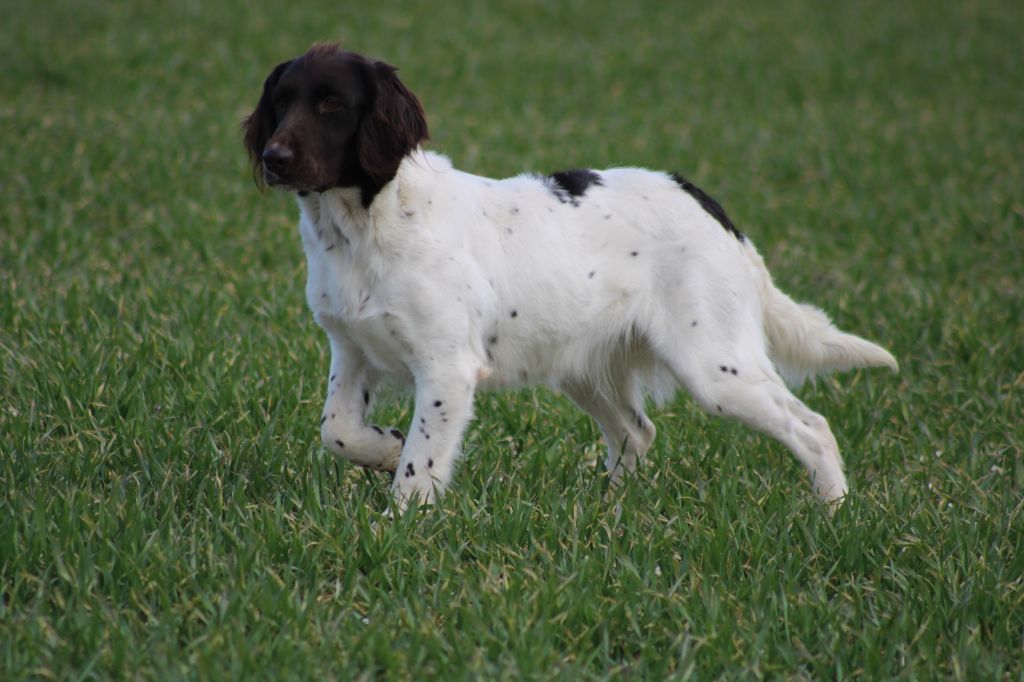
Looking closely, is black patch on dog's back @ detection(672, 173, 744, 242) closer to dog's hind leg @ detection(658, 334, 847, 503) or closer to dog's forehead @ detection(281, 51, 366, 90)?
dog's hind leg @ detection(658, 334, 847, 503)

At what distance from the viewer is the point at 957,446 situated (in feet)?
17.1

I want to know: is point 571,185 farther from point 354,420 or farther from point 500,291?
point 354,420

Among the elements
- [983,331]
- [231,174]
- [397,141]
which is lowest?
[231,174]

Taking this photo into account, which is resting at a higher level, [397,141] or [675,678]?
[397,141]

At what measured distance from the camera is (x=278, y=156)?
144 inches

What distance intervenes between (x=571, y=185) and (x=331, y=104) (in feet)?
3.41

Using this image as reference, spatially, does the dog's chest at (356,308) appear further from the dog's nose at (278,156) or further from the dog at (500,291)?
the dog's nose at (278,156)

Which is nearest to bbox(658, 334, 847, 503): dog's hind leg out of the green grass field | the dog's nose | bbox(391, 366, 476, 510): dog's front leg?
the green grass field

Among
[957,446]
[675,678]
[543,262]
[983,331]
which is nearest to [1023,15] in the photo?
[983,331]

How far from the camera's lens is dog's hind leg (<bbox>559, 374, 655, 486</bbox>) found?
4738mm

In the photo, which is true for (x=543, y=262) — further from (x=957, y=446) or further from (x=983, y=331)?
(x=983, y=331)

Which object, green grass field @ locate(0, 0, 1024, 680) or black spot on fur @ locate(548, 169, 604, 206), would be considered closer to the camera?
green grass field @ locate(0, 0, 1024, 680)

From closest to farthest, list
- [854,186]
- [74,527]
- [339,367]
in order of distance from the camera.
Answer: [74,527], [339,367], [854,186]

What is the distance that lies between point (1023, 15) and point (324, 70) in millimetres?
17590
